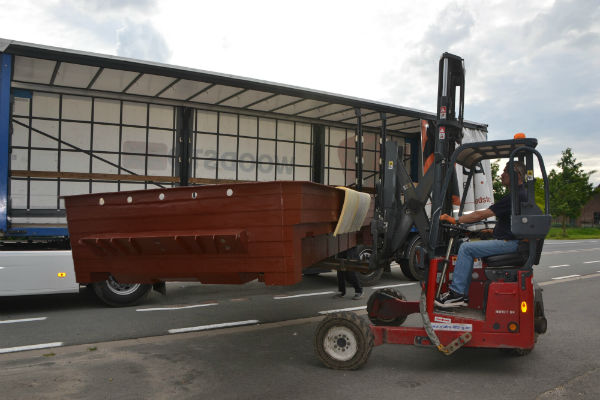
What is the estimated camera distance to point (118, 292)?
782 cm

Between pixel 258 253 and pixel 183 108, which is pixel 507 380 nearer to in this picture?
pixel 258 253

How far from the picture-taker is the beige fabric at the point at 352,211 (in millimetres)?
5520

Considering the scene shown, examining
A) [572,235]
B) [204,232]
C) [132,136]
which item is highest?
[132,136]

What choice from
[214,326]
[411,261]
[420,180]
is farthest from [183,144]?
[420,180]

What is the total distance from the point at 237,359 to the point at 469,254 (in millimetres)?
2527

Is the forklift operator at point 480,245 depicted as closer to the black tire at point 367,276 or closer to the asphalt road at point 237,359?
the asphalt road at point 237,359

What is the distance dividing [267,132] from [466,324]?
8.18 metres

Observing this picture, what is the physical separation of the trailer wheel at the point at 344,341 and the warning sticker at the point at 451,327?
0.59m

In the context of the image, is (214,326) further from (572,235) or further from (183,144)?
(572,235)

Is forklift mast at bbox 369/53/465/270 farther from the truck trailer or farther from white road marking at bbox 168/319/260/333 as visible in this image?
white road marking at bbox 168/319/260/333

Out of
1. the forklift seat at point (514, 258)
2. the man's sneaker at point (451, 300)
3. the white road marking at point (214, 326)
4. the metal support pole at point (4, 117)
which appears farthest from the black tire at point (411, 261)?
the metal support pole at point (4, 117)

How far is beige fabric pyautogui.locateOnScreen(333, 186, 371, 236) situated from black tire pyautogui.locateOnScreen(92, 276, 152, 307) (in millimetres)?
3625

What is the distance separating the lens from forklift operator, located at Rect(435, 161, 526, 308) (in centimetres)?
493

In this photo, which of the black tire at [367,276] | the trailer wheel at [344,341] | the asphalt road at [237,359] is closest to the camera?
the asphalt road at [237,359]
